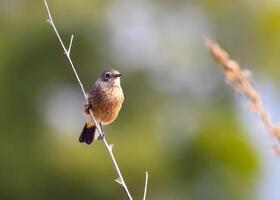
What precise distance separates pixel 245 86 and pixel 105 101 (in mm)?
3597

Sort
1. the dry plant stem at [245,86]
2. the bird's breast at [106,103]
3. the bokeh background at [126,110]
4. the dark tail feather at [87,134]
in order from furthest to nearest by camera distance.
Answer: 1. the bokeh background at [126,110]
2. the dark tail feather at [87,134]
3. the bird's breast at [106,103]
4. the dry plant stem at [245,86]

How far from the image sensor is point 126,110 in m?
23.6

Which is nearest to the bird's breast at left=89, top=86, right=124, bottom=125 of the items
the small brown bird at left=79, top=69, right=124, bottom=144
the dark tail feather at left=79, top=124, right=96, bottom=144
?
the small brown bird at left=79, top=69, right=124, bottom=144

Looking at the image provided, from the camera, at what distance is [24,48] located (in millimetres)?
23859

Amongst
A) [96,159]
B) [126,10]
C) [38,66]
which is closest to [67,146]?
[96,159]

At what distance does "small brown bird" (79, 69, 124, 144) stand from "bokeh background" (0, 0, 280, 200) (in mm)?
15248

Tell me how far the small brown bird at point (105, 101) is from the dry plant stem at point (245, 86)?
3310 millimetres

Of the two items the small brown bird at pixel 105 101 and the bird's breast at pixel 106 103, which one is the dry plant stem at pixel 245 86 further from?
the bird's breast at pixel 106 103

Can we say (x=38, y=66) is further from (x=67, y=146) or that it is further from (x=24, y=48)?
(x=67, y=146)

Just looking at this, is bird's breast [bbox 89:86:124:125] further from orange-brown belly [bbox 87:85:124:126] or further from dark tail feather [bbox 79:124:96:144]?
dark tail feather [bbox 79:124:96:144]

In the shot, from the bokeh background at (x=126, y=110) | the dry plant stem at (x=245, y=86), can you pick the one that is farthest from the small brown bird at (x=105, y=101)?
the bokeh background at (x=126, y=110)

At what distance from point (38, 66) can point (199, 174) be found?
170 inches

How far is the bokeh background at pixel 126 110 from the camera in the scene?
2259 centimetres

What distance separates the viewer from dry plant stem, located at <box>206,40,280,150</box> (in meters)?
2.60
